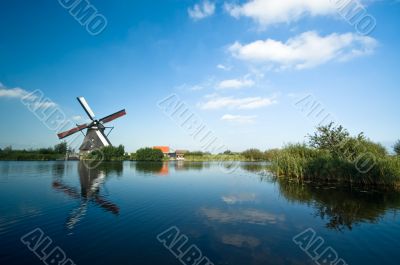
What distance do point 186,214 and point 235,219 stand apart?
2217 millimetres

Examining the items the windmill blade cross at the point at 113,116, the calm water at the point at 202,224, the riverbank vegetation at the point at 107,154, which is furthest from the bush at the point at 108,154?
the calm water at the point at 202,224

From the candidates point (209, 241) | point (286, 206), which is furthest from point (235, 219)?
point (286, 206)

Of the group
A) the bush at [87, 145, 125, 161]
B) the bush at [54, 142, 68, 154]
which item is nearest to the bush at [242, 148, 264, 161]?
the bush at [87, 145, 125, 161]

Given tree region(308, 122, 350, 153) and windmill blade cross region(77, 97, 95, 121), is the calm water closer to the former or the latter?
tree region(308, 122, 350, 153)

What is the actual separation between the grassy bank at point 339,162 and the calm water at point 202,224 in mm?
3063

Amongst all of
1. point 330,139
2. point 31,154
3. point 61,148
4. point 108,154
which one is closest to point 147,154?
point 108,154

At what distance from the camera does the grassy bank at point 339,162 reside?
18.5 m

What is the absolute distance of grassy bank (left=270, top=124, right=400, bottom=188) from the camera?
60.7 ft

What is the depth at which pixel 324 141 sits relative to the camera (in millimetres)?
Answer: 32000

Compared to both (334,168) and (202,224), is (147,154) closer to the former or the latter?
(334,168)

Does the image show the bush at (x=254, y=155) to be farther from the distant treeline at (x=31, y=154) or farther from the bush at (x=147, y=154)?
the distant treeline at (x=31, y=154)

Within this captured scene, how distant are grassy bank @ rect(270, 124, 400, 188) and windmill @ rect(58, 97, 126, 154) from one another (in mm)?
A: 45165

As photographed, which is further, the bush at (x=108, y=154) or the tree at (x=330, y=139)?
the bush at (x=108, y=154)

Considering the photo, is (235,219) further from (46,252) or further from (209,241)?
(46,252)
